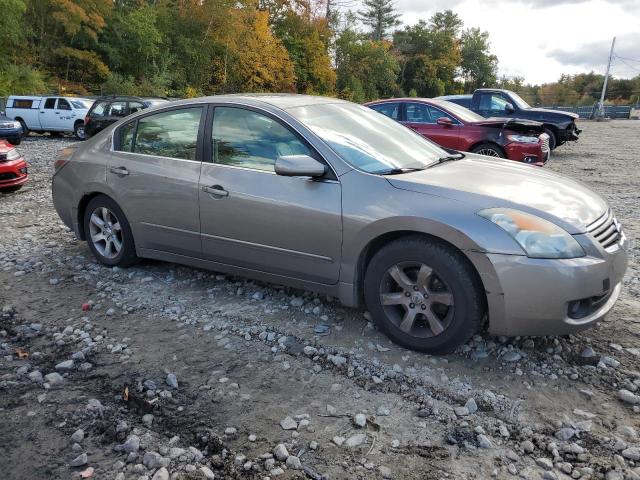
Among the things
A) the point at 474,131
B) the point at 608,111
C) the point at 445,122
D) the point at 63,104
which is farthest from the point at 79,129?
the point at 608,111

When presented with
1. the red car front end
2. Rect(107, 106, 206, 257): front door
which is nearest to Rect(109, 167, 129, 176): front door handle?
Rect(107, 106, 206, 257): front door

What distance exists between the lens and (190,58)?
3656 cm

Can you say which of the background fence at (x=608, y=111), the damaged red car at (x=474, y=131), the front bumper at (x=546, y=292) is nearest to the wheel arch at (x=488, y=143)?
the damaged red car at (x=474, y=131)

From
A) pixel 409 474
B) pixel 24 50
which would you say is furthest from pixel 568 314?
pixel 24 50

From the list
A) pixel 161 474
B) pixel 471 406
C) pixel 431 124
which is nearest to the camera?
pixel 161 474

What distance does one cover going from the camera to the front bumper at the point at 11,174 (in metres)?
8.44

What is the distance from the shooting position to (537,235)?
3.10 m

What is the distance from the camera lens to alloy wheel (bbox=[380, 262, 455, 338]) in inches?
131

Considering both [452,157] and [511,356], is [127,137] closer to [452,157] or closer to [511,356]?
[452,157]

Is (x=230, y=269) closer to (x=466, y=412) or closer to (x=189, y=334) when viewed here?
(x=189, y=334)

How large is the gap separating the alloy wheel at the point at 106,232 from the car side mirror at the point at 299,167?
6.87ft

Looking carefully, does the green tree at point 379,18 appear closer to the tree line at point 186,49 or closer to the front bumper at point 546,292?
the tree line at point 186,49

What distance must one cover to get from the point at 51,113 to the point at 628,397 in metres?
21.3

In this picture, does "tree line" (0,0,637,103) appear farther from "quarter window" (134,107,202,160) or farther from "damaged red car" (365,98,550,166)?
"quarter window" (134,107,202,160)
